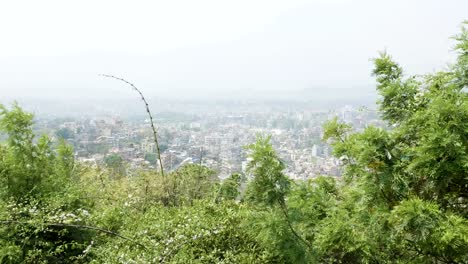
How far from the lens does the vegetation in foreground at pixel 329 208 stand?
9.60ft

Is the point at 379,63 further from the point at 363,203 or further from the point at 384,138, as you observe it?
the point at 363,203

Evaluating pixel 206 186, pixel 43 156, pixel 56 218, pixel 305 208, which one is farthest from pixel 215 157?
pixel 305 208

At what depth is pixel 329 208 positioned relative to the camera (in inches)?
154

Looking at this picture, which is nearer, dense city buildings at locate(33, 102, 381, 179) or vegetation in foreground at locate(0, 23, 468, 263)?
vegetation in foreground at locate(0, 23, 468, 263)

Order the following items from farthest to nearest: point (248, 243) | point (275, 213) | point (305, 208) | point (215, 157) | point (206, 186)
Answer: point (215, 157) → point (206, 186) → point (248, 243) → point (305, 208) → point (275, 213)

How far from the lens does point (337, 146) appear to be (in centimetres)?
362

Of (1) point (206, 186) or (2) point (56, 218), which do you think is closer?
(2) point (56, 218)

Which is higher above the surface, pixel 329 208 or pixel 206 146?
pixel 329 208

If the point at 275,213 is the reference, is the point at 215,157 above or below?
below

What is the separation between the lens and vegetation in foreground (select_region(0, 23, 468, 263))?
2.93 m

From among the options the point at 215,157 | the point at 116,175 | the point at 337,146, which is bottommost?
the point at 116,175

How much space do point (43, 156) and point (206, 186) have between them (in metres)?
3.48

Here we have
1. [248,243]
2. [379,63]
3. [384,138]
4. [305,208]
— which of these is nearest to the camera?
[384,138]

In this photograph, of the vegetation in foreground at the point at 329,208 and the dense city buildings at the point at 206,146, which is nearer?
the vegetation in foreground at the point at 329,208
